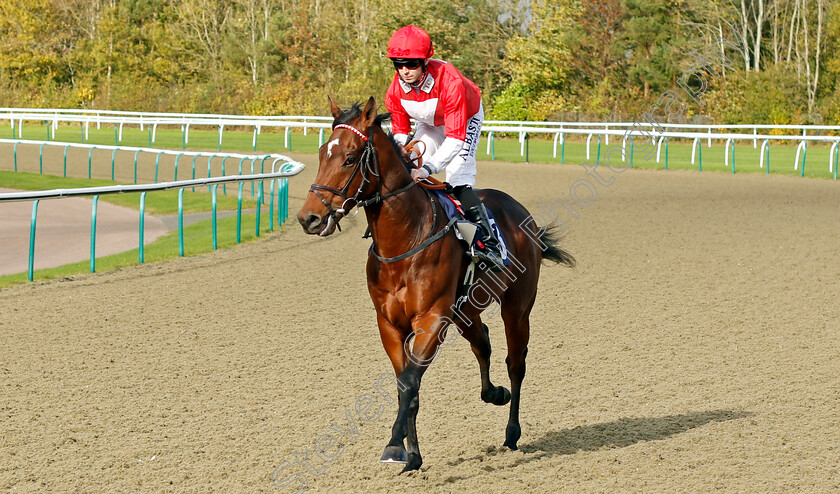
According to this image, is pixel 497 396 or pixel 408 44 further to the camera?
pixel 497 396

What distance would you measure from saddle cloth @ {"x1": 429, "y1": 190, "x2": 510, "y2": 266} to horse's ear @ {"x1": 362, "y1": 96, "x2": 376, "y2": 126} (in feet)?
2.31

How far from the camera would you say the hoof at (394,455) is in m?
4.58

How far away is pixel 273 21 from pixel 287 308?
45.6 m

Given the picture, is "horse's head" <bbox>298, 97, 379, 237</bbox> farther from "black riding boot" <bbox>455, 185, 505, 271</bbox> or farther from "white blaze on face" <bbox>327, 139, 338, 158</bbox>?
"black riding boot" <bbox>455, 185, 505, 271</bbox>

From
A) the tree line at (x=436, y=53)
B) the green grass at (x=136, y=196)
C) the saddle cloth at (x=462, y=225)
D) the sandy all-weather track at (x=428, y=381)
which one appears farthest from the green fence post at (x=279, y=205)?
the tree line at (x=436, y=53)

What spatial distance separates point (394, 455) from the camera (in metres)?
4.59

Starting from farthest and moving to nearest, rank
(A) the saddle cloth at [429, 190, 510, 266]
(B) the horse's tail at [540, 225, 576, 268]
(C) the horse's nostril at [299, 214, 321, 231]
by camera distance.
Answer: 1. (B) the horse's tail at [540, 225, 576, 268]
2. (A) the saddle cloth at [429, 190, 510, 266]
3. (C) the horse's nostril at [299, 214, 321, 231]

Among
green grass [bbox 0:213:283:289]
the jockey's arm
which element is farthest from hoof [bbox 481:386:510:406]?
green grass [bbox 0:213:283:289]

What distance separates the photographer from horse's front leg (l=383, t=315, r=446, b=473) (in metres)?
4.62

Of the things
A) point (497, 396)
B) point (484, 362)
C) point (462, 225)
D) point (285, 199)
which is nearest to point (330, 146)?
point (462, 225)

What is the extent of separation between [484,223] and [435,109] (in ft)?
2.10

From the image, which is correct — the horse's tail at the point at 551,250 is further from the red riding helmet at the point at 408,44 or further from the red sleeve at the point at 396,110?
the red riding helmet at the point at 408,44

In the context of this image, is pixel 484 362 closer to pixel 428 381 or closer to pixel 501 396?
pixel 501 396

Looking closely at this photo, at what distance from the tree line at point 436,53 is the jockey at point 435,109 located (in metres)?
25.6
